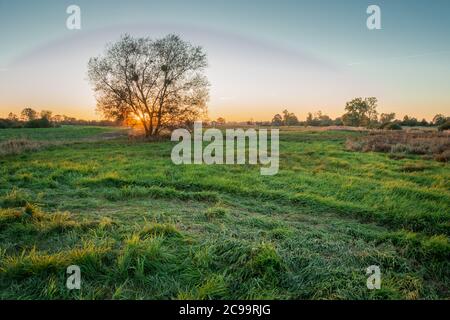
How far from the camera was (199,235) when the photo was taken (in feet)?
16.4

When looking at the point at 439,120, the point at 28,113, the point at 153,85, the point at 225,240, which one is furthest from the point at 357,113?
the point at 28,113

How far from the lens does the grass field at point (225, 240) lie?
3.64 m

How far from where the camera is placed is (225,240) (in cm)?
463

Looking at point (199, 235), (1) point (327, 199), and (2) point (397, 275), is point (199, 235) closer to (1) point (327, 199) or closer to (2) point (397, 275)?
(2) point (397, 275)

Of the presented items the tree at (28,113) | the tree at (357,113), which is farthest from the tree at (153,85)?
the tree at (28,113)

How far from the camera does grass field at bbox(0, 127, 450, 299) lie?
364cm

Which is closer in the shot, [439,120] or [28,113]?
[439,120]

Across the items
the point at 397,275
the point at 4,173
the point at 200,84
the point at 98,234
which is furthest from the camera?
the point at 200,84

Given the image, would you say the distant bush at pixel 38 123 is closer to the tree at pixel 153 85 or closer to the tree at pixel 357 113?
the tree at pixel 153 85

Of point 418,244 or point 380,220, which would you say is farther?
point 380,220

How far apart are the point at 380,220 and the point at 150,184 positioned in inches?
266

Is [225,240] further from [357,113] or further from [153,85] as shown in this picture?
[357,113]

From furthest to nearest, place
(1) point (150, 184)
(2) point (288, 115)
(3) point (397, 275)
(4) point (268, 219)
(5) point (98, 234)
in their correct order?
(2) point (288, 115) → (1) point (150, 184) → (4) point (268, 219) → (5) point (98, 234) → (3) point (397, 275)

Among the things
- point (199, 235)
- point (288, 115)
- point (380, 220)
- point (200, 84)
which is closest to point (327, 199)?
point (380, 220)
